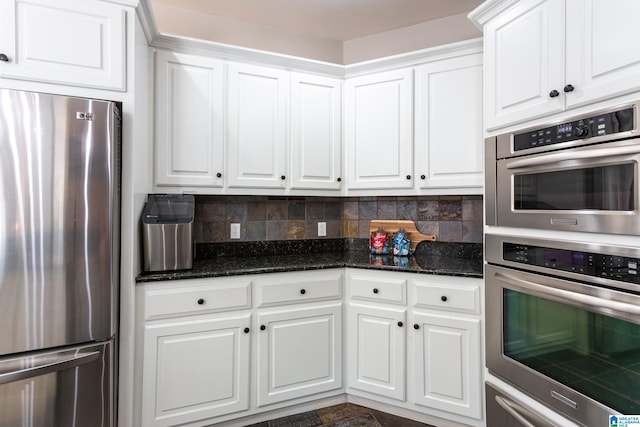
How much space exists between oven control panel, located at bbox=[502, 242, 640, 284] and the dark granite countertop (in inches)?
14.4

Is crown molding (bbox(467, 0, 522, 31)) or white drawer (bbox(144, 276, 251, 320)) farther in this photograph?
white drawer (bbox(144, 276, 251, 320))

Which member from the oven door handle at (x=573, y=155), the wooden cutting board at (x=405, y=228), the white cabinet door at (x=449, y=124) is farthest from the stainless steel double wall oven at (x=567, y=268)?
the wooden cutting board at (x=405, y=228)

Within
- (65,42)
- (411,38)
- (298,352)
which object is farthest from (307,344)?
(411,38)

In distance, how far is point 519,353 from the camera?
4.83 feet

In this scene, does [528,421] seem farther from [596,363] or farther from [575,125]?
[575,125]

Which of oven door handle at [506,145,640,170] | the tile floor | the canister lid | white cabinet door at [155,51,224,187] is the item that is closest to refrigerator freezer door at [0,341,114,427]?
the canister lid

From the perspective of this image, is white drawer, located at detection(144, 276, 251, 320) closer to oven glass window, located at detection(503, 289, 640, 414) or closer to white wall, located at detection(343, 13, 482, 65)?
oven glass window, located at detection(503, 289, 640, 414)

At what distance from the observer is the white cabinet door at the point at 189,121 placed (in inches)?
77.9

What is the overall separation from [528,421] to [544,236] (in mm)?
764

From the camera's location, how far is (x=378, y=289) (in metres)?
2.04

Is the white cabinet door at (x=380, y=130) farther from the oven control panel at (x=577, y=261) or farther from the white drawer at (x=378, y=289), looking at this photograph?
the oven control panel at (x=577, y=261)

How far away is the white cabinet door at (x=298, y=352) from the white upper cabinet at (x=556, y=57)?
1.46 m

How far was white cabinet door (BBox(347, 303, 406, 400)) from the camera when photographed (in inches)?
77.9

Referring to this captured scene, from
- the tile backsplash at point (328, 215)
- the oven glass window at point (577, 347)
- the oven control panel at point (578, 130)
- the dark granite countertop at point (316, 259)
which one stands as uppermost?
the oven control panel at point (578, 130)
